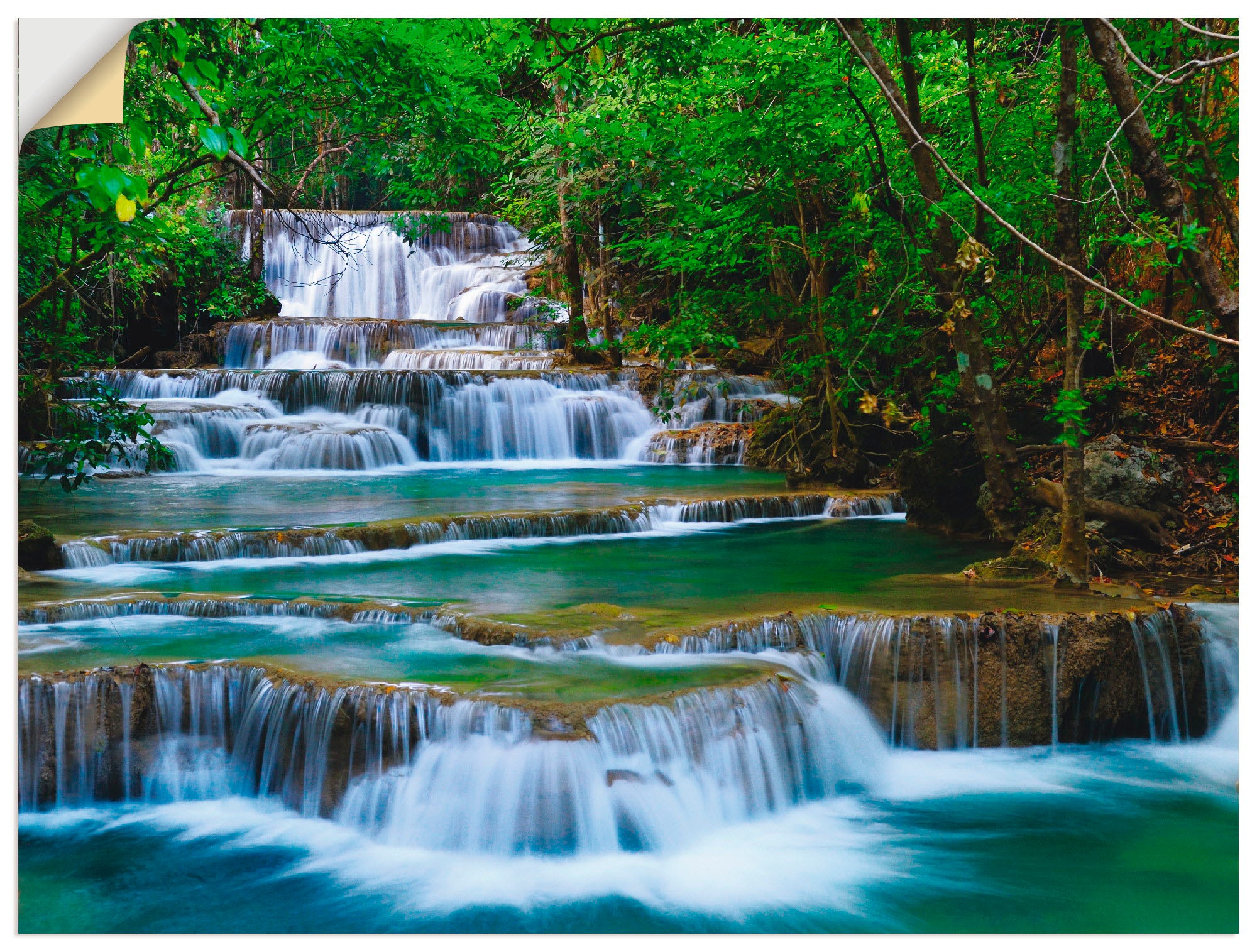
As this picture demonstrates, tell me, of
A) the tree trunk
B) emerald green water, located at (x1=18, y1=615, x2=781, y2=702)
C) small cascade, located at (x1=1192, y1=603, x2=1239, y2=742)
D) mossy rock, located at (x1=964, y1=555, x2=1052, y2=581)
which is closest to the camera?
emerald green water, located at (x1=18, y1=615, x2=781, y2=702)

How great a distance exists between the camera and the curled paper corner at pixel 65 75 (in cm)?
252

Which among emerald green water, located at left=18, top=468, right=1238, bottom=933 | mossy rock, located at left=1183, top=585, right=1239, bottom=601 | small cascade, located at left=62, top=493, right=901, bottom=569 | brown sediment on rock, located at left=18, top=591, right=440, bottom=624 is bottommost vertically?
emerald green water, located at left=18, top=468, right=1238, bottom=933

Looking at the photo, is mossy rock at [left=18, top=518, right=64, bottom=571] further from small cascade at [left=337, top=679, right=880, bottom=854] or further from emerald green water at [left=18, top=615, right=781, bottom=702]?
small cascade at [left=337, top=679, right=880, bottom=854]

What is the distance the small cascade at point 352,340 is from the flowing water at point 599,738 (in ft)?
27.6

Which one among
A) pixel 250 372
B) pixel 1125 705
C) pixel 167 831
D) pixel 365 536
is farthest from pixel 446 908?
pixel 250 372

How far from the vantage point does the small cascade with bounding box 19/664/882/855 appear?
141 inches

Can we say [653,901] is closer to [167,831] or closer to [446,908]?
[446,908]

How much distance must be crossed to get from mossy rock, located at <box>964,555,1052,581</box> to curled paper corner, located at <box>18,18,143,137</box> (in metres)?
4.70

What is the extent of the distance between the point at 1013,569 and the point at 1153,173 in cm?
245

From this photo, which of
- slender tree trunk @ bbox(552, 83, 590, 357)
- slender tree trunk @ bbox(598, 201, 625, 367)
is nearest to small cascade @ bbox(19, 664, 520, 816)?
slender tree trunk @ bbox(552, 83, 590, 357)

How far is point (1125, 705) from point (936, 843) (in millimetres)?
1504

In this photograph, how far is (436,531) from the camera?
287 inches

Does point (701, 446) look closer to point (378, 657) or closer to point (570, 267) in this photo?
point (570, 267)

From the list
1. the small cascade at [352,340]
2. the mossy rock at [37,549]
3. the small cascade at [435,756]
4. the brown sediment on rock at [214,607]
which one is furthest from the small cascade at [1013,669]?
the small cascade at [352,340]
